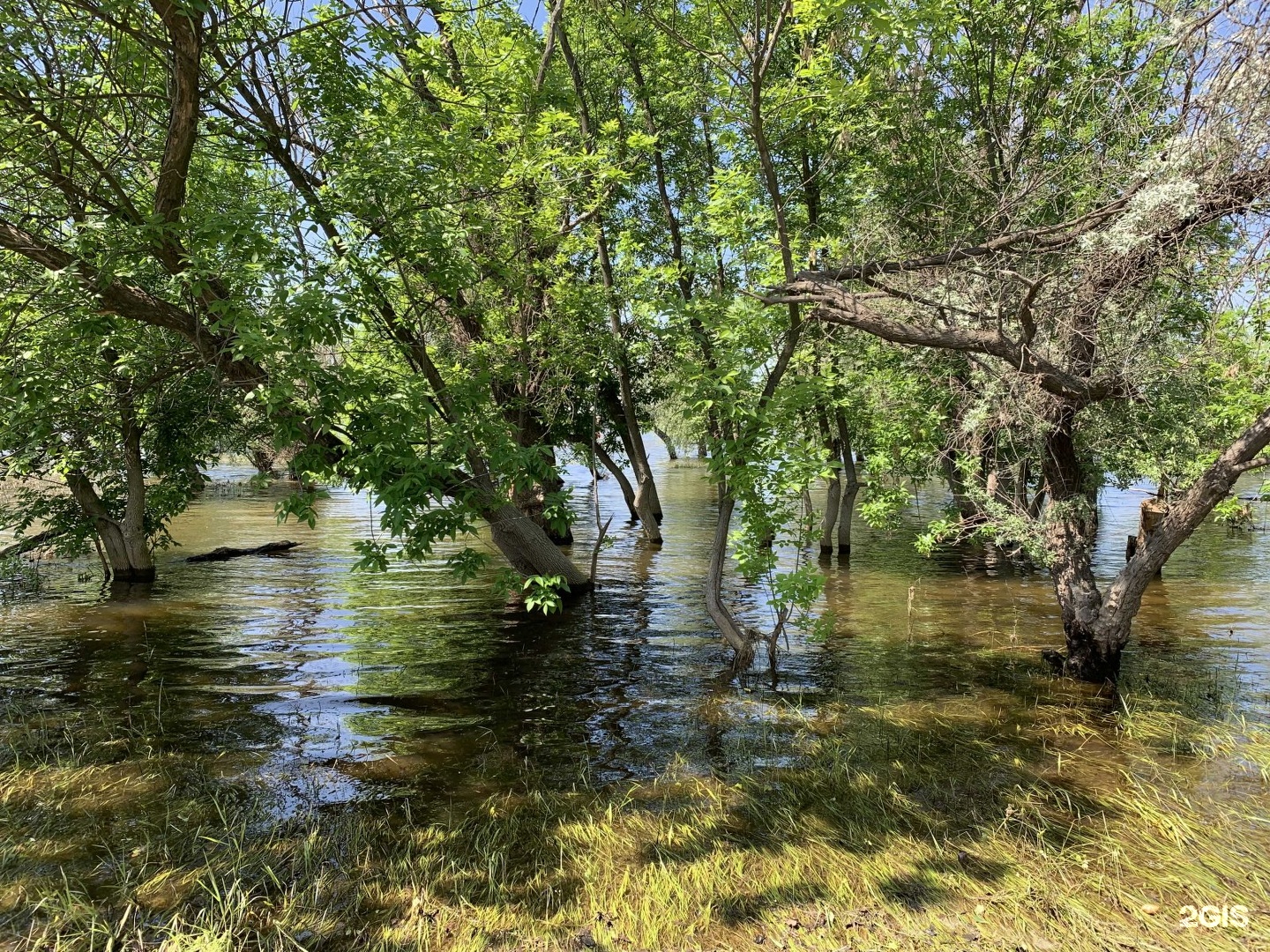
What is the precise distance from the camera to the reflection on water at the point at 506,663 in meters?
7.08

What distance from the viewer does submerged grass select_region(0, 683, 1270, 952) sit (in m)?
4.10

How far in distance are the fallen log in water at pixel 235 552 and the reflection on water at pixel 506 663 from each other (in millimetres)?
978

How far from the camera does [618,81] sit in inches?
762

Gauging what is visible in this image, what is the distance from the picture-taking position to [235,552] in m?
19.6

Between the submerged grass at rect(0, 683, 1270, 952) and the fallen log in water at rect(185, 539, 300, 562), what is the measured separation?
12.6 m

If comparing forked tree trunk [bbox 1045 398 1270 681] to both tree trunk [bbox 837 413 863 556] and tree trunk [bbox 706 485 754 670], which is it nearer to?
tree trunk [bbox 706 485 754 670]

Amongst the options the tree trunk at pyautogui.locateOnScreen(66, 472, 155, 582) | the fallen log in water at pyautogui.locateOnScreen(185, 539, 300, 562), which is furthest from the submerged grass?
the fallen log in water at pyautogui.locateOnScreen(185, 539, 300, 562)

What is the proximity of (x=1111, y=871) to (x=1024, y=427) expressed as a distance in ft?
19.4

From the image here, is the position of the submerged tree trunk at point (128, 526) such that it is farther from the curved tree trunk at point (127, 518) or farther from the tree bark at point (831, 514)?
the tree bark at point (831, 514)

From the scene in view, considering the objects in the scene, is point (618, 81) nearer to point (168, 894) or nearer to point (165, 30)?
point (165, 30)

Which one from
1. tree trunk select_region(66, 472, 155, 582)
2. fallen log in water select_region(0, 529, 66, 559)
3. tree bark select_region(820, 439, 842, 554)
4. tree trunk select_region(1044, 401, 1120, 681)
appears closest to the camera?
tree trunk select_region(1044, 401, 1120, 681)

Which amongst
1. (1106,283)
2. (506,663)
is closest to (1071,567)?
(1106,283)

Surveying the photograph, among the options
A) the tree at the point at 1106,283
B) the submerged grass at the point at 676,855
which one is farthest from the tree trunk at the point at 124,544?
the tree at the point at 1106,283

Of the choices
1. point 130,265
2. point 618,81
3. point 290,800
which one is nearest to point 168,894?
point 290,800
